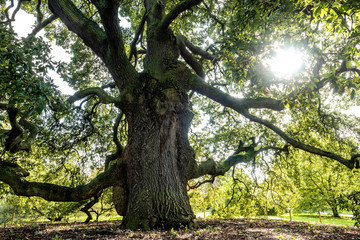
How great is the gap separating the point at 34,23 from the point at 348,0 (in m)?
10.4

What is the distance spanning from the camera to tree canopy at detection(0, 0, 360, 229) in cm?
313

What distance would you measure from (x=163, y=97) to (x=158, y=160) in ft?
5.79

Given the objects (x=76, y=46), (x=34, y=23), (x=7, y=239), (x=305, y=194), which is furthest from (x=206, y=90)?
(x=305, y=194)

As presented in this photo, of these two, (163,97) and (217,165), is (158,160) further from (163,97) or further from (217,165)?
(217,165)

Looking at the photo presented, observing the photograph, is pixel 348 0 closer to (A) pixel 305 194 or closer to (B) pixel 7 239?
(B) pixel 7 239

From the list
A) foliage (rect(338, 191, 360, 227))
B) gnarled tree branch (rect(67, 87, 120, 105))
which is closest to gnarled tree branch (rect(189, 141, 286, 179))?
gnarled tree branch (rect(67, 87, 120, 105))

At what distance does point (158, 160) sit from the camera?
4.96 metres

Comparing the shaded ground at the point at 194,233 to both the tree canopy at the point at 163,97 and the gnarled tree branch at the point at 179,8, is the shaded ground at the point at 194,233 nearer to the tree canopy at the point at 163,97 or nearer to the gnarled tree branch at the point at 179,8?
the tree canopy at the point at 163,97

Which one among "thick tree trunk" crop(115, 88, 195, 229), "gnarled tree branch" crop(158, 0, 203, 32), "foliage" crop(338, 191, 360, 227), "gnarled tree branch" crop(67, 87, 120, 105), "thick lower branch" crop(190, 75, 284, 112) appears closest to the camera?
"foliage" crop(338, 191, 360, 227)

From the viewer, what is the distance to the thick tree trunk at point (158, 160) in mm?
4266

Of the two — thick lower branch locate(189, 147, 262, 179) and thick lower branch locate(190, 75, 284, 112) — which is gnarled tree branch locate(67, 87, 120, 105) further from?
thick lower branch locate(189, 147, 262, 179)

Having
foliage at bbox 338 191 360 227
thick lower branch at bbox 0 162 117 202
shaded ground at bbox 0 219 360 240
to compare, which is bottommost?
shaded ground at bbox 0 219 360 240

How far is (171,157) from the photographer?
206 inches

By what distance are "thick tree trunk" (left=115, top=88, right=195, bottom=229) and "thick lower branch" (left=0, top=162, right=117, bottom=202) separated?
1.05m
